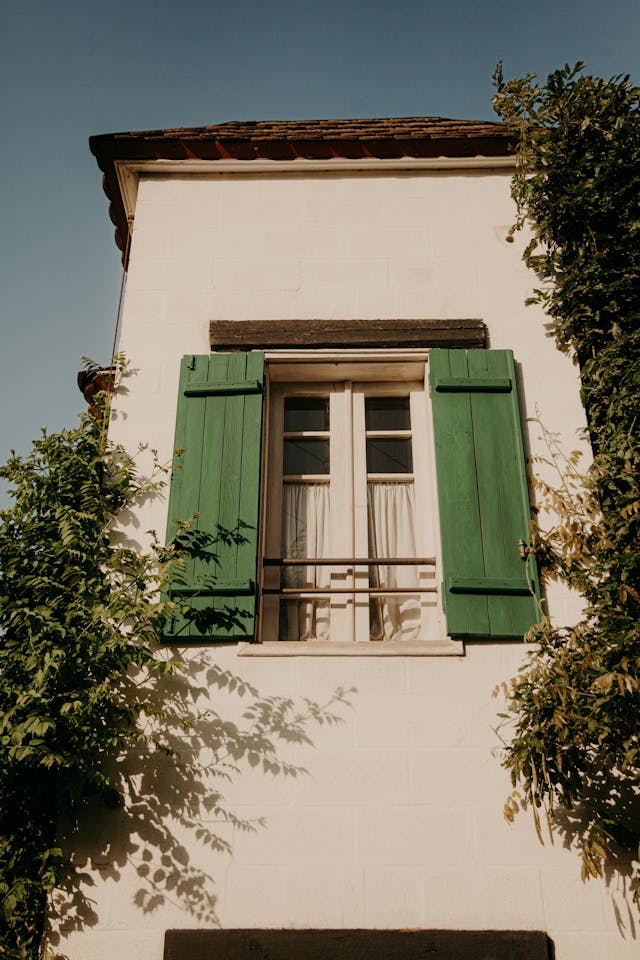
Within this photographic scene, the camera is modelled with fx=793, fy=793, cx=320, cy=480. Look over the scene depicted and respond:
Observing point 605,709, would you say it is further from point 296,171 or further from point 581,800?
point 296,171

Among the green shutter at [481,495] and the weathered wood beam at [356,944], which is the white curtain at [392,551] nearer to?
the green shutter at [481,495]

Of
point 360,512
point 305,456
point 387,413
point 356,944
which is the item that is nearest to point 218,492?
point 305,456

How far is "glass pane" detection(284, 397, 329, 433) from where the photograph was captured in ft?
15.8

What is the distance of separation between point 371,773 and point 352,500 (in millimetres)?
1501

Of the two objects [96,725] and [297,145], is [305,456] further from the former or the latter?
[297,145]

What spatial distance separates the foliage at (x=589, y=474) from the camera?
3.35 metres

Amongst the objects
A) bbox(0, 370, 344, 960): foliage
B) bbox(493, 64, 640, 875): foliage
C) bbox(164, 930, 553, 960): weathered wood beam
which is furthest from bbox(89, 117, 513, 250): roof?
bbox(164, 930, 553, 960): weathered wood beam

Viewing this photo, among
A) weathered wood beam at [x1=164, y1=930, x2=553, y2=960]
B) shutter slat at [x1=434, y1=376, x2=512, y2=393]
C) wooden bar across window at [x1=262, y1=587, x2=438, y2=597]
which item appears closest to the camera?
weathered wood beam at [x1=164, y1=930, x2=553, y2=960]

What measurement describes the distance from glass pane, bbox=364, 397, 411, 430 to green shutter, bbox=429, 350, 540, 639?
1.15 feet

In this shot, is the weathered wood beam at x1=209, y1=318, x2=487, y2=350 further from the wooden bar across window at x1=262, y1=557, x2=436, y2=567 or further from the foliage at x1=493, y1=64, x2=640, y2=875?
the wooden bar across window at x1=262, y1=557, x2=436, y2=567

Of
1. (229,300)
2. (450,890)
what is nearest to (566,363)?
(229,300)

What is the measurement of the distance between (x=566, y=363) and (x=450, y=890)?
2.88 metres

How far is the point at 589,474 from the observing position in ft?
13.6

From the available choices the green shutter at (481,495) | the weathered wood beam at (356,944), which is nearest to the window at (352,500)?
the green shutter at (481,495)
